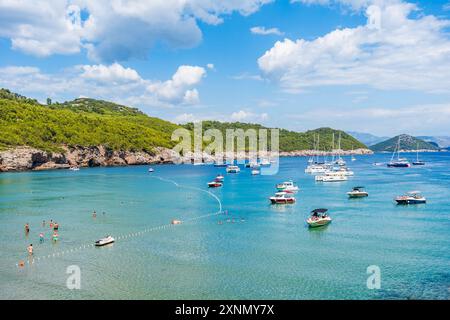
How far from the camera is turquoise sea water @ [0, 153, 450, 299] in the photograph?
122ft

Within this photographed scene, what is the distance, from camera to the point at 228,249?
167 feet

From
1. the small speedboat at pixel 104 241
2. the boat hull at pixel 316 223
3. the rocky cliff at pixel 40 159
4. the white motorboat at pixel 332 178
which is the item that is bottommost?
the small speedboat at pixel 104 241

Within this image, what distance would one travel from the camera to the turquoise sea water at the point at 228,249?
3728 cm

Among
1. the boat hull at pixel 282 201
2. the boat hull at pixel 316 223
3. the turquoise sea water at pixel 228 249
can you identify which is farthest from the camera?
the boat hull at pixel 282 201

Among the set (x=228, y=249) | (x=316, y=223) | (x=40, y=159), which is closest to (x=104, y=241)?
(x=228, y=249)

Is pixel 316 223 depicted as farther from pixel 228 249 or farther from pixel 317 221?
pixel 228 249

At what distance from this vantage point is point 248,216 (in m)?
73.3

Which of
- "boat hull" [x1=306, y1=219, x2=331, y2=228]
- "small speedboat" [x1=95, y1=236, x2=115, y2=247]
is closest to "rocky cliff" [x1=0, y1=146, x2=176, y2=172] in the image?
"small speedboat" [x1=95, y1=236, x2=115, y2=247]

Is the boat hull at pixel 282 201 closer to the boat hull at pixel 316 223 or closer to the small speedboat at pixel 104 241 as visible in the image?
the boat hull at pixel 316 223

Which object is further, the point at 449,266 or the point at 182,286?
the point at 449,266

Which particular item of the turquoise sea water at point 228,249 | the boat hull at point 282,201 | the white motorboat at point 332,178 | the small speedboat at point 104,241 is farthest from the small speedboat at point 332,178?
the small speedboat at point 104,241

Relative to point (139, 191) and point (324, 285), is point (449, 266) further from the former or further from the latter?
point (139, 191)

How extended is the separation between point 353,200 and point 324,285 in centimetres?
5688
